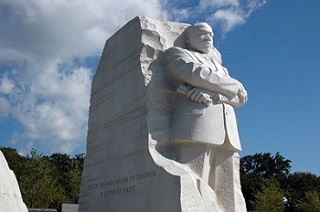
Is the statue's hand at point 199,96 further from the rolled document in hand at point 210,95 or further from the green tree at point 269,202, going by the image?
the green tree at point 269,202

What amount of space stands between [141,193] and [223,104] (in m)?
1.98

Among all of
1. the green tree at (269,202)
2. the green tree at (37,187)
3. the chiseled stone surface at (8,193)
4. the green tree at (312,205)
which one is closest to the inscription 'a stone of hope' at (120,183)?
the chiseled stone surface at (8,193)

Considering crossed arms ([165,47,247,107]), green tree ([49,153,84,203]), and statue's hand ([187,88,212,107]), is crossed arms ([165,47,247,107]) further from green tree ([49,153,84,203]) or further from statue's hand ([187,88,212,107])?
green tree ([49,153,84,203])

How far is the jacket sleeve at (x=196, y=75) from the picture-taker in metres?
7.26

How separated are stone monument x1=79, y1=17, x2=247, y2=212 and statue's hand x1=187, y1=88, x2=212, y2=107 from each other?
16mm

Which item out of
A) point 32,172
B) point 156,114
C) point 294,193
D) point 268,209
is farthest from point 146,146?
point 294,193

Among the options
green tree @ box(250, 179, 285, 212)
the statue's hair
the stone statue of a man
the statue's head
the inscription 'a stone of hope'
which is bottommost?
the inscription 'a stone of hope'

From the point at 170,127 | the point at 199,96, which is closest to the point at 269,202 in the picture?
the point at 170,127

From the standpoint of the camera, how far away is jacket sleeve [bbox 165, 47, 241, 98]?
23.8 feet

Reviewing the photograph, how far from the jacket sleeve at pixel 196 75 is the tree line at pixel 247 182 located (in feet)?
53.0

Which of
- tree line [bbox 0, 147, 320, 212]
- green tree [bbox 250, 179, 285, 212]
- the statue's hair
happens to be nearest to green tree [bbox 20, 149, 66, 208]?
tree line [bbox 0, 147, 320, 212]

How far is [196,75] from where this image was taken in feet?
23.7

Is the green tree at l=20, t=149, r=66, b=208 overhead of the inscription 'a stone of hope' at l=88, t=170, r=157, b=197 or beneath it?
overhead

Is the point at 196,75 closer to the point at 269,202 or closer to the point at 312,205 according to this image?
the point at 269,202
